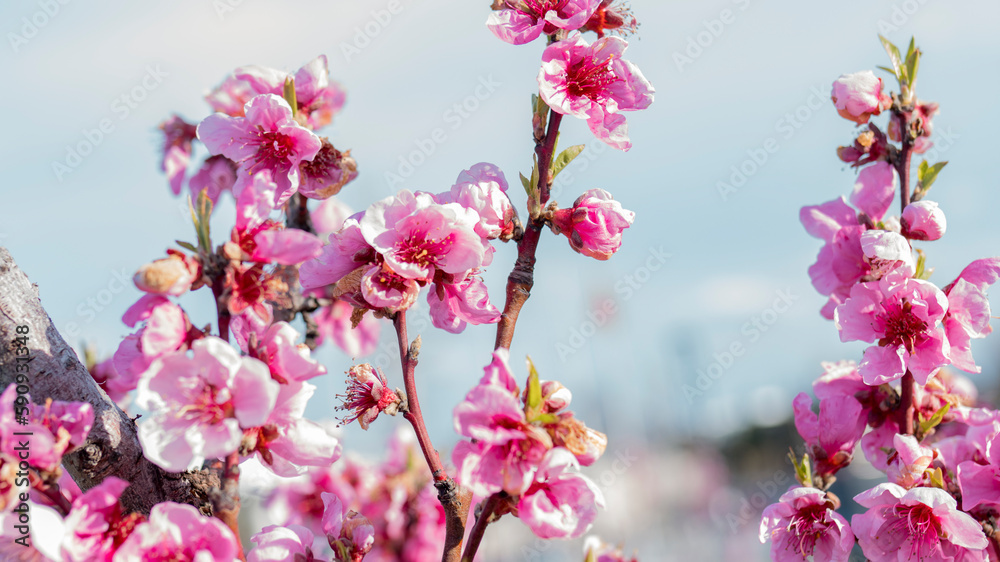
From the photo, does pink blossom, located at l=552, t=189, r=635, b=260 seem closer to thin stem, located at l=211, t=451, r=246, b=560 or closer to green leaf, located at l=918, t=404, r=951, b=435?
thin stem, located at l=211, t=451, r=246, b=560

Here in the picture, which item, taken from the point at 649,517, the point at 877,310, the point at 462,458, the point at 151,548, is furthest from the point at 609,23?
the point at 649,517

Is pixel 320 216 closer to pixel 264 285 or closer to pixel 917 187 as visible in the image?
pixel 264 285

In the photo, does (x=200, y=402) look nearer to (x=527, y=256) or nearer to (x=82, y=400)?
(x=82, y=400)

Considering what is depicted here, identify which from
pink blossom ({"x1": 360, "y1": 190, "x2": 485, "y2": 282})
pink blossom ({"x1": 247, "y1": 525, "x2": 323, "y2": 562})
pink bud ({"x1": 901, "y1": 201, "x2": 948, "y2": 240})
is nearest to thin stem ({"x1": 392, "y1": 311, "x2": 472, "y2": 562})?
pink blossom ({"x1": 360, "y1": 190, "x2": 485, "y2": 282})

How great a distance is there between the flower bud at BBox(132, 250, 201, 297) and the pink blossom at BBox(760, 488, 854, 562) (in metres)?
1.25

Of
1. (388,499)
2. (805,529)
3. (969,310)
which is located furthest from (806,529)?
(388,499)

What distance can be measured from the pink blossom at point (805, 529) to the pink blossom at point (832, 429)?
0.67ft

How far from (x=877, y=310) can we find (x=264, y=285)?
1.33 m

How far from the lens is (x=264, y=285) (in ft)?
3.90

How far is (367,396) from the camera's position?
1423 mm

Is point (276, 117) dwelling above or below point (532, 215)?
above

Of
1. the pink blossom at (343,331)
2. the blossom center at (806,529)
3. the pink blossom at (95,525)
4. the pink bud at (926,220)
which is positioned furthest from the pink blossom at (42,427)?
the pink bud at (926,220)

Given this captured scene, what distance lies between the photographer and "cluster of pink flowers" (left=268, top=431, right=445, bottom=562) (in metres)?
3.17

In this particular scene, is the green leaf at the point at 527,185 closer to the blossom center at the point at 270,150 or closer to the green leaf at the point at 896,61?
the blossom center at the point at 270,150
